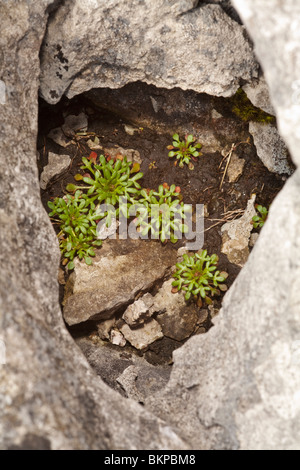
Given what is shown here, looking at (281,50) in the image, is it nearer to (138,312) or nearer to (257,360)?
(257,360)

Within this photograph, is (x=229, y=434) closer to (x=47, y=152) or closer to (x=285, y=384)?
(x=285, y=384)

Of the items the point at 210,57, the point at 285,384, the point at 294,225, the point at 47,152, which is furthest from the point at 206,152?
the point at 285,384

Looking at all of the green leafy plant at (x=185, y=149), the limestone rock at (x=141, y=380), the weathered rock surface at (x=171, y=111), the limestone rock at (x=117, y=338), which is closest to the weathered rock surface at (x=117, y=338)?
the limestone rock at (x=117, y=338)

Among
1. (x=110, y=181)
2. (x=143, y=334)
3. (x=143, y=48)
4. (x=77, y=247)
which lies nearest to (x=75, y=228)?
(x=77, y=247)

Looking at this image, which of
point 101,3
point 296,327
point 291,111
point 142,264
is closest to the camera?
point 291,111

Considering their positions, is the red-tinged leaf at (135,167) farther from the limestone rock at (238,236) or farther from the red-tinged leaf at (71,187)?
the limestone rock at (238,236)

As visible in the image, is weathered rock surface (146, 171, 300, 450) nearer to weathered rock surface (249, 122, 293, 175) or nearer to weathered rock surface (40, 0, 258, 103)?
weathered rock surface (40, 0, 258, 103)
